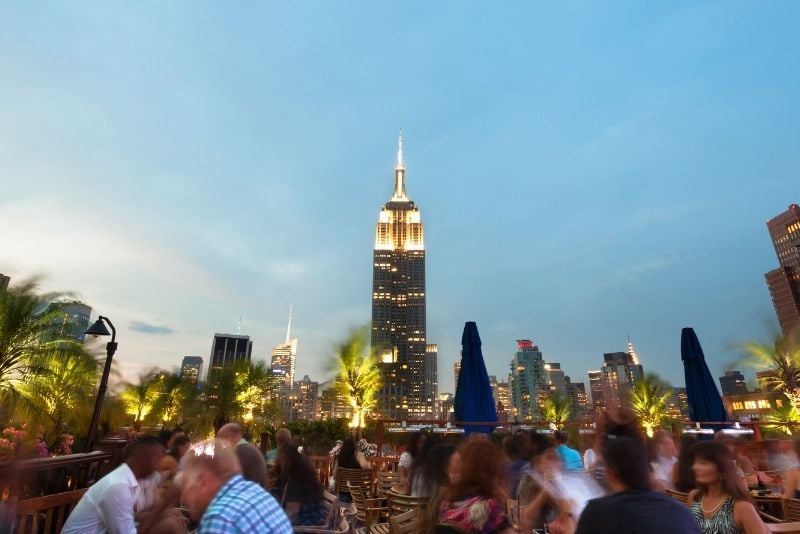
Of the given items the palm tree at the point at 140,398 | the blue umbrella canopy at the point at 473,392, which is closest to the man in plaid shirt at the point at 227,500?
the blue umbrella canopy at the point at 473,392

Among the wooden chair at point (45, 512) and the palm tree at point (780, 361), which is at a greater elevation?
the palm tree at point (780, 361)

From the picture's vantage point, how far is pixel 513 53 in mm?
148750

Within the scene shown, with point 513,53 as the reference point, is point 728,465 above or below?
below

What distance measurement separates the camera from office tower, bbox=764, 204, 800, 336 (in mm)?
103562

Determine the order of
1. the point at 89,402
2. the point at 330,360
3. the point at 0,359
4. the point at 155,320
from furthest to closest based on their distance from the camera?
1. the point at 155,320
2. the point at 330,360
3. the point at 89,402
4. the point at 0,359

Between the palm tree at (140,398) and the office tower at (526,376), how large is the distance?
540ft

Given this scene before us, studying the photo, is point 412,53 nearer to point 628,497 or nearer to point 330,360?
point 330,360

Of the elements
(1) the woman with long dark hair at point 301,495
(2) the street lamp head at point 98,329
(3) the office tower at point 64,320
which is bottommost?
(1) the woman with long dark hair at point 301,495

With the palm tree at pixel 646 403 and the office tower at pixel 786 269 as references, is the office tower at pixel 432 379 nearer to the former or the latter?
the palm tree at pixel 646 403

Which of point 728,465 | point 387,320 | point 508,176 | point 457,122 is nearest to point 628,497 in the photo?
point 728,465

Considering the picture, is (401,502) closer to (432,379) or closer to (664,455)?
(664,455)

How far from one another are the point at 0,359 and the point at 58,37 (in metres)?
18.4

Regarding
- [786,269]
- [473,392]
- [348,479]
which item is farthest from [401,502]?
[786,269]

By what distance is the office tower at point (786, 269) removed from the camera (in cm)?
10356
